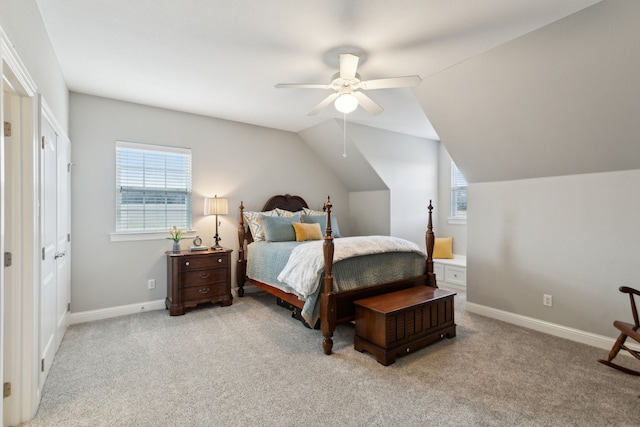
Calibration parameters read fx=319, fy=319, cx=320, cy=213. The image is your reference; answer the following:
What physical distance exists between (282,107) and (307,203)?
73.5 inches

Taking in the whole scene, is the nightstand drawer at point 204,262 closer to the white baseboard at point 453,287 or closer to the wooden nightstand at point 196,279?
the wooden nightstand at point 196,279

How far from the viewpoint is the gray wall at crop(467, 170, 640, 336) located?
9.41 feet

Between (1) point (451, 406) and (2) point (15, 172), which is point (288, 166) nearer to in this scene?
(2) point (15, 172)

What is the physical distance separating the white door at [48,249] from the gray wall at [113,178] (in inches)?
38.4

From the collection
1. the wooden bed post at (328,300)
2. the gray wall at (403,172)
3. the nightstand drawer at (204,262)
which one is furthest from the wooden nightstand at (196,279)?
the gray wall at (403,172)

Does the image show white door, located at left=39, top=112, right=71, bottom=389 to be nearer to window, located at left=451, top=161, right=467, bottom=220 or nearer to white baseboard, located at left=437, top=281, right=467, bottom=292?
white baseboard, located at left=437, top=281, right=467, bottom=292

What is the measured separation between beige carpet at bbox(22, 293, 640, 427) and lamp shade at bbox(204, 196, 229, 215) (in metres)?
1.58

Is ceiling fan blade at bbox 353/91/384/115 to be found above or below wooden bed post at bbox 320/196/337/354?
above

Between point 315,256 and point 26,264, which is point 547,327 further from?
point 26,264

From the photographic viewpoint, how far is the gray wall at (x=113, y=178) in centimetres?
364

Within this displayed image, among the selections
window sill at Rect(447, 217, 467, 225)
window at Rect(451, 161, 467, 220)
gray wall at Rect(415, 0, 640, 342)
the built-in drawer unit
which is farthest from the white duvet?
window at Rect(451, 161, 467, 220)

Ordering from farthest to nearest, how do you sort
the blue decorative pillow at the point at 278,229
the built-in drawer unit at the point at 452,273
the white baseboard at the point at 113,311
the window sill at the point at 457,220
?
the window sill at the point at 457,220
the built-in drawer unit at the point at 452,273
the blue decorative pillow at the point at 278,229
the white baseboard at the point at 113,311

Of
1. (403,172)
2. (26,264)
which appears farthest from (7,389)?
(403,172)

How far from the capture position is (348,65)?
2.40 meters
